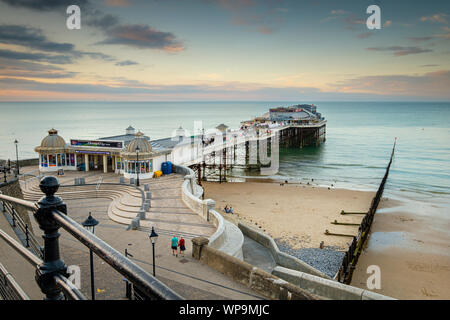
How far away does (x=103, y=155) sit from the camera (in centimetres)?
3300

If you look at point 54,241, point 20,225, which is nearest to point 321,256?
point 20,225

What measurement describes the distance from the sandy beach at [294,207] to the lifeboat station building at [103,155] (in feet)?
25.2

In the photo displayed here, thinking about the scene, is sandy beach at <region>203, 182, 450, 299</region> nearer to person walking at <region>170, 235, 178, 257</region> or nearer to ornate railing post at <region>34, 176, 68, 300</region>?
person walking at <region>170, 235, 178, 257</region>

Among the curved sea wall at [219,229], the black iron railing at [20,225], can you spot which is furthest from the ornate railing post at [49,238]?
the curved sea wall at [219,229]

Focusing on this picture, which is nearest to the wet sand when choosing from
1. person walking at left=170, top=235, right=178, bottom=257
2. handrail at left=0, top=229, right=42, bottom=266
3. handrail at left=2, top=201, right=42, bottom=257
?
person walking at left=170, top=235, right=178, bottom=257

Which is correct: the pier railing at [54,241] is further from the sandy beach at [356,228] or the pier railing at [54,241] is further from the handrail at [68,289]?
the sandy beach at [356,228]

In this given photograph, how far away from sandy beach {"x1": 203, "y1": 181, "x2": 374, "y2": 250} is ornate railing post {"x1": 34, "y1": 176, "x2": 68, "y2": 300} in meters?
22.2

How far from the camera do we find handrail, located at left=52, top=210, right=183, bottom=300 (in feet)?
5.72

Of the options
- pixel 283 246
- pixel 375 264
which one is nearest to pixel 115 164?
pixel 283 246

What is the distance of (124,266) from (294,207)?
1263 inches

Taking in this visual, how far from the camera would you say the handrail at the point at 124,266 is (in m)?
1.74

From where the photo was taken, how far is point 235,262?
1240 centimetres
